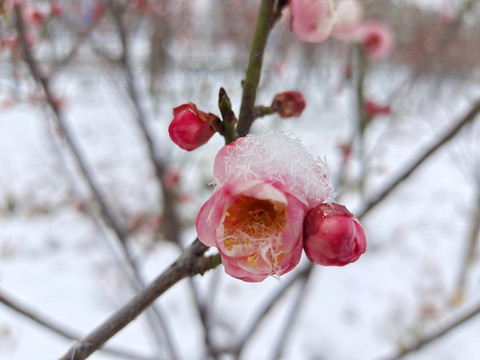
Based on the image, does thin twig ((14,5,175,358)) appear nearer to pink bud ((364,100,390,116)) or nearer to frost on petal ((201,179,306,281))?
frost on petal ((201,179,306,281))

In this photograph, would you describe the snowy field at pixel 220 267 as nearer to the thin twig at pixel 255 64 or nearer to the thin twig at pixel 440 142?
the thin twig at pixel 255 64

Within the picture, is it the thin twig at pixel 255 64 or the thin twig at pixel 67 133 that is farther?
the thin twig at pixel 67 133

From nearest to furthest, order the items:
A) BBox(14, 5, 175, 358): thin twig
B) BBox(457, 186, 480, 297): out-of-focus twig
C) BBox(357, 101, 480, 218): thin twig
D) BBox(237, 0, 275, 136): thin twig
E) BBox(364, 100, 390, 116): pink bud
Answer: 1. BBox(237, 0, 275, 136): thin twig
2. BBox(357, 101, 480, 218): thin twig
3. BBox(14, 5, 175, 358): thin twig
4. BBox(364, 100, 390, 116): pink bud
5. BBox(457, 186, 480, 297): out-of-focus twig

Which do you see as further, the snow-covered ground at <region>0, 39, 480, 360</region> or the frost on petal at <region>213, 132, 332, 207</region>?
the snow-covered ground at <region>0, 39, 480, 360</region>

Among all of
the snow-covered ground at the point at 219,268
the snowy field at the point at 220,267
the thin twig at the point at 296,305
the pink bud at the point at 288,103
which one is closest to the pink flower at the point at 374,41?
the snowy field at the point at 220,267

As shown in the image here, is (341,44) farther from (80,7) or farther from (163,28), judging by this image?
(80,7)

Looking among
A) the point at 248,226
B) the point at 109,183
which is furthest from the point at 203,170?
the point at 248,226

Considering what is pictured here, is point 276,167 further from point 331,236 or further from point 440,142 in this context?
point 440,142

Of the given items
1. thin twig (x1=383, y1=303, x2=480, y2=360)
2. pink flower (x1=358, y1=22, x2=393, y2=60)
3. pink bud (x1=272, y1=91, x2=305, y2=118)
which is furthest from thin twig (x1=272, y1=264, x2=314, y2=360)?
pink flower (x1=358, y1=22, x2=393, y2=60)
